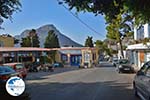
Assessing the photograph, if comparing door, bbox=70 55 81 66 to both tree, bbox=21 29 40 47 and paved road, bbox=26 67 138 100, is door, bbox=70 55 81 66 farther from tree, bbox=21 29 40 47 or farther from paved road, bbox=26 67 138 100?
paved road, bbox=26 67 138 100

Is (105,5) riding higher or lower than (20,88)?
higher

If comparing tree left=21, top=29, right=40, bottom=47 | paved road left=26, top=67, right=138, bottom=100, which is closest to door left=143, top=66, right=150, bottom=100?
paved road left=26, top=67, right=138, bottom=100

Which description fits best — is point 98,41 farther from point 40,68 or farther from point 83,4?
point 83,4

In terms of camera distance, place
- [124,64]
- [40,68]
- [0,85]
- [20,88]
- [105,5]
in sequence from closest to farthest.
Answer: [20,88] < [0,85] < [105,5] < [124,64] < [40,68]

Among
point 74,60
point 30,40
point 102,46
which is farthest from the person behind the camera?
point 102,46

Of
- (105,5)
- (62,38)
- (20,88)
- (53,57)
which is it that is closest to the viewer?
(20,88)

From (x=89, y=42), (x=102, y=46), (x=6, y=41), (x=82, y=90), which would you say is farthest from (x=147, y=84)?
(x=89, y=42)

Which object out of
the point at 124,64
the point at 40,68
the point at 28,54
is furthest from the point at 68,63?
the point at 124,64

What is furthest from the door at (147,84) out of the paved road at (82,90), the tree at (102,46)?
the tree at (102,46)

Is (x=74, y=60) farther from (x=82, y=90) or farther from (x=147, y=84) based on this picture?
(x=147, y=84)

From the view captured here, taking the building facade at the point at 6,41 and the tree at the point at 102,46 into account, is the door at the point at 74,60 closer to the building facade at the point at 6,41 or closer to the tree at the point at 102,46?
the building facade at the point at 6,41

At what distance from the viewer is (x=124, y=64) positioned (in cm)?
3997

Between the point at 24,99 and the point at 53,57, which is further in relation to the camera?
the point at 53,57

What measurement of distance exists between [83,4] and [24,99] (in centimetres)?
541
